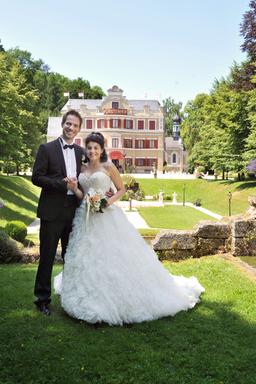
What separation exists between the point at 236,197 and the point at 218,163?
7232 millimetres

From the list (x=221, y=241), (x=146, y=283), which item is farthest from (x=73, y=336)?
(x=221, y=241)

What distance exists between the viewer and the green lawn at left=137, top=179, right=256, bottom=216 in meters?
31.3

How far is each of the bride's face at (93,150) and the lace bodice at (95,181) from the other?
176 millimetres

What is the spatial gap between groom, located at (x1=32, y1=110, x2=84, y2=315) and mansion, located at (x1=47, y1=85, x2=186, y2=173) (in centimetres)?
5697

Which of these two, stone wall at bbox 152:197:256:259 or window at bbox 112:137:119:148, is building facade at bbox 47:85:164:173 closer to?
window at bbox 112:137:119:148

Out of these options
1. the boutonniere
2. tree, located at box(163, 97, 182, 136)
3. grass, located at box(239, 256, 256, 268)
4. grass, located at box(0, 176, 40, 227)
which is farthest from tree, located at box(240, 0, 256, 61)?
tree, located at box(163, 97, 182, 136)

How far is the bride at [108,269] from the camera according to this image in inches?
184

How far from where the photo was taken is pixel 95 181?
16.4ft

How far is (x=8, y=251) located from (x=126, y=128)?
54.2 metres

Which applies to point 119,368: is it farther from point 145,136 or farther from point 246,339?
point 145,136

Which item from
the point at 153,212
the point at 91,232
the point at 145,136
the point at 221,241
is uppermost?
the point at 145,136

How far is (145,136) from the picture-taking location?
64.2 m

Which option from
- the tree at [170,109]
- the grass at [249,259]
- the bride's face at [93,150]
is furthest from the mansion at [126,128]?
the bride's face at [93,150]

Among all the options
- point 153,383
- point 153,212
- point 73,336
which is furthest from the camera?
point 153,212
